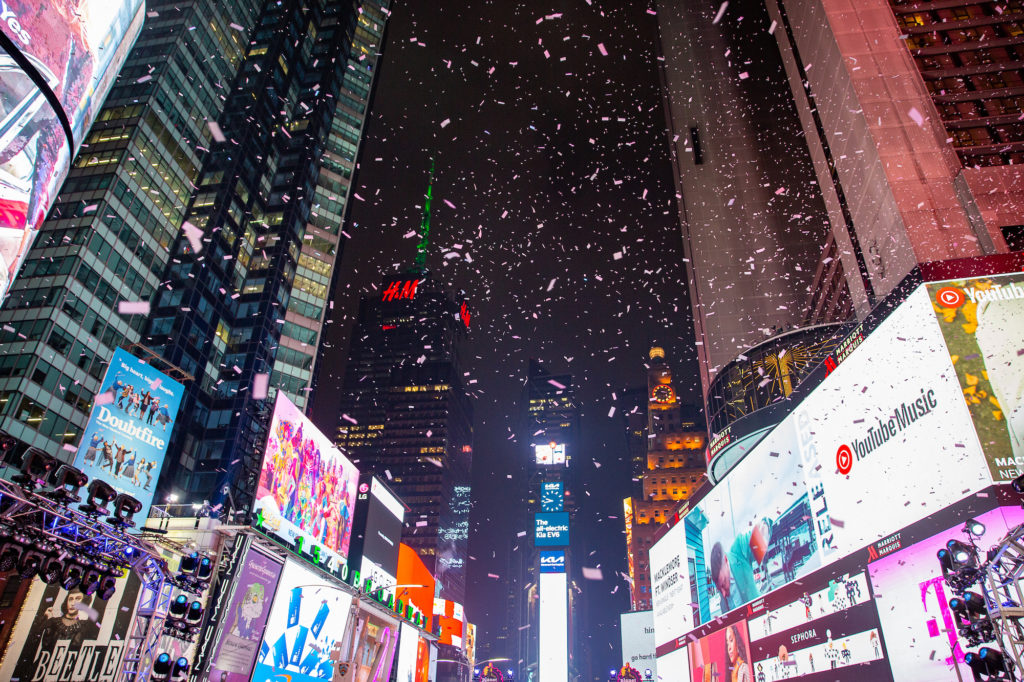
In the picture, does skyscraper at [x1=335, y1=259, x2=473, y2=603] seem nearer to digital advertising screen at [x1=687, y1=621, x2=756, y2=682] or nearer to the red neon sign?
the red neon sign

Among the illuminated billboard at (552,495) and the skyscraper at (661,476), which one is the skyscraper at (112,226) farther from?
the skyscraper at (661,476)

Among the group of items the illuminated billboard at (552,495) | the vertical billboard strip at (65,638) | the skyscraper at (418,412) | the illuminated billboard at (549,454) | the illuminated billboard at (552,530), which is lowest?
the vertical billboard strip at (65,638)

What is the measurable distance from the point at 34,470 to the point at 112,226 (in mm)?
34263

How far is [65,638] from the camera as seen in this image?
13117mm

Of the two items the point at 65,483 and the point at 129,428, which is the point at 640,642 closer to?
the point at 129,428

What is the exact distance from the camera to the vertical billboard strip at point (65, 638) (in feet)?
40.5

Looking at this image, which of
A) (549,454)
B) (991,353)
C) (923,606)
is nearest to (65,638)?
(923,606)

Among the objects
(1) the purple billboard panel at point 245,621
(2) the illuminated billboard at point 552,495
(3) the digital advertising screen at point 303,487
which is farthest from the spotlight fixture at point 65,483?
(2) the illuminated billboard at point 552,495

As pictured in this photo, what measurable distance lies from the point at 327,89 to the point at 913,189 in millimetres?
52629

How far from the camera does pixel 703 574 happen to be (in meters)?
23.1

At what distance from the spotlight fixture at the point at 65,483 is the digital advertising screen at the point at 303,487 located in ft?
25.2

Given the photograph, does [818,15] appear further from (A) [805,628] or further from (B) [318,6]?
(B) [318,6]

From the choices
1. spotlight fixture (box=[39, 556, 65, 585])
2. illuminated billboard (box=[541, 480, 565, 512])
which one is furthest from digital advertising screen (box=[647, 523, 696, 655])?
illuminated billboard (box=[541, 480, 565, 512])

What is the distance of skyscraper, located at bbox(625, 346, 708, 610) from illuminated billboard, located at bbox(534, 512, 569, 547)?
81.0 feet
